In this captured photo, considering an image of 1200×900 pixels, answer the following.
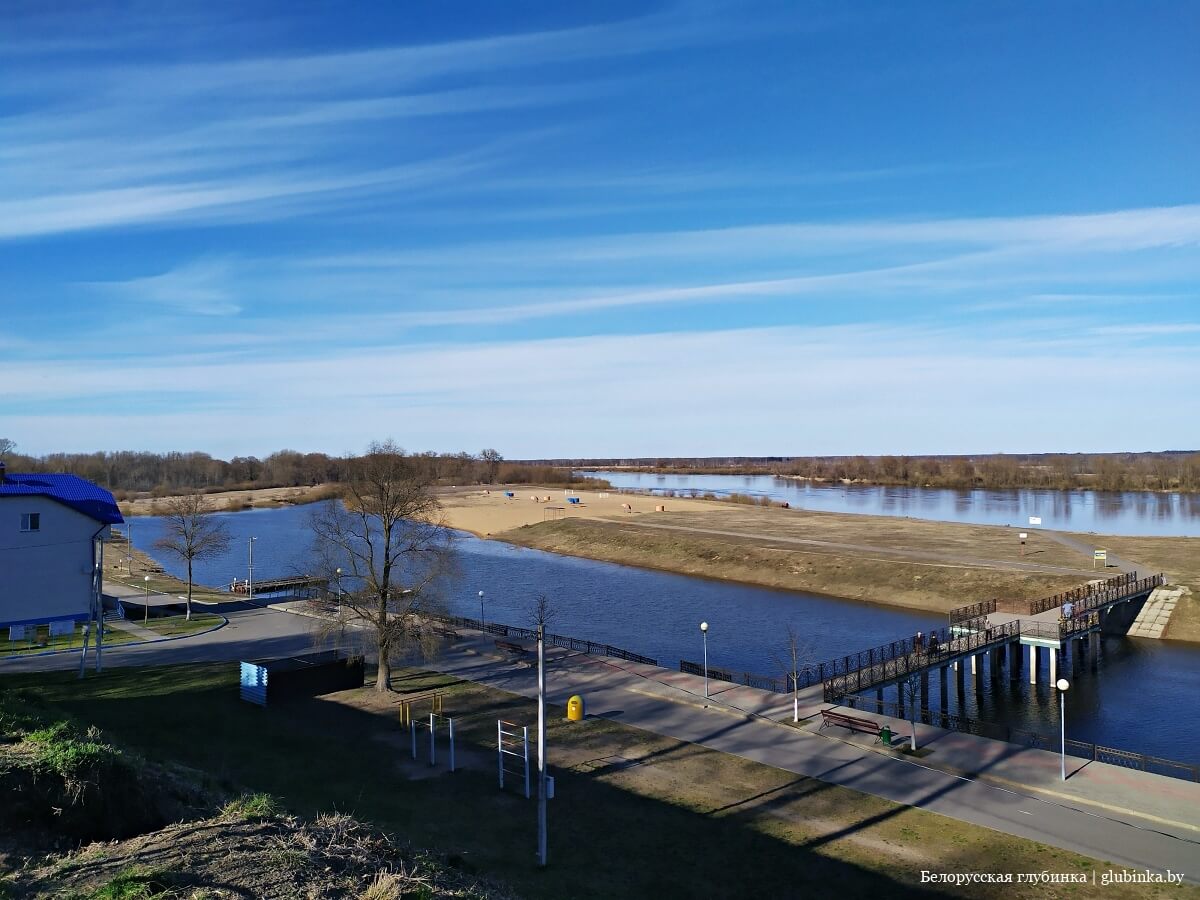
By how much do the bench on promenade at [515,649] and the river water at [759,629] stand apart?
384 centimetres

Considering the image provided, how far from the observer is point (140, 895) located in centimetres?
1066

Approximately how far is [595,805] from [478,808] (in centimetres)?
305

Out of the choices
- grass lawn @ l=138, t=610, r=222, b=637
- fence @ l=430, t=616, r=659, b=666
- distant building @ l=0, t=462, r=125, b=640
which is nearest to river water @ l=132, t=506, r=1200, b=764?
fence @ l=430, t=616, r=659, b=666

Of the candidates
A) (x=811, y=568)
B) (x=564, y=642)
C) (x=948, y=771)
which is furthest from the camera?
(x=811, y=568)

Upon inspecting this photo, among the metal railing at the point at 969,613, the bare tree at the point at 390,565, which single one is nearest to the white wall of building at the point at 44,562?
the bare tree at the point at 390,565

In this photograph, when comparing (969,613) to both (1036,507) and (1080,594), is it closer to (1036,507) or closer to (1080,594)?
(1080,594)

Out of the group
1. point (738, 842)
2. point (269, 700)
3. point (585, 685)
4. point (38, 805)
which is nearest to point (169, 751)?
point (269, 700)

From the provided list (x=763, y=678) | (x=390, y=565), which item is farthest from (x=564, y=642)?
(x=763, y=678)

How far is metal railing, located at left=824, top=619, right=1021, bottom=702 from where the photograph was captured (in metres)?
32.8

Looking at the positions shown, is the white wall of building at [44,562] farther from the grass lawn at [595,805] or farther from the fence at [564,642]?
the fence at [564,642]

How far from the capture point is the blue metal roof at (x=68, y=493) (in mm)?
36000

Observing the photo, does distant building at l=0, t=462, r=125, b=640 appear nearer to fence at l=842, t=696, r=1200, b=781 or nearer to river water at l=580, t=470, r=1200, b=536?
fence at l=842, t=696, r=1200, b=781

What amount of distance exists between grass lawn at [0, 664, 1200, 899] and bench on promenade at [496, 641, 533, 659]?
22.0ft

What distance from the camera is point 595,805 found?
71.7ft
